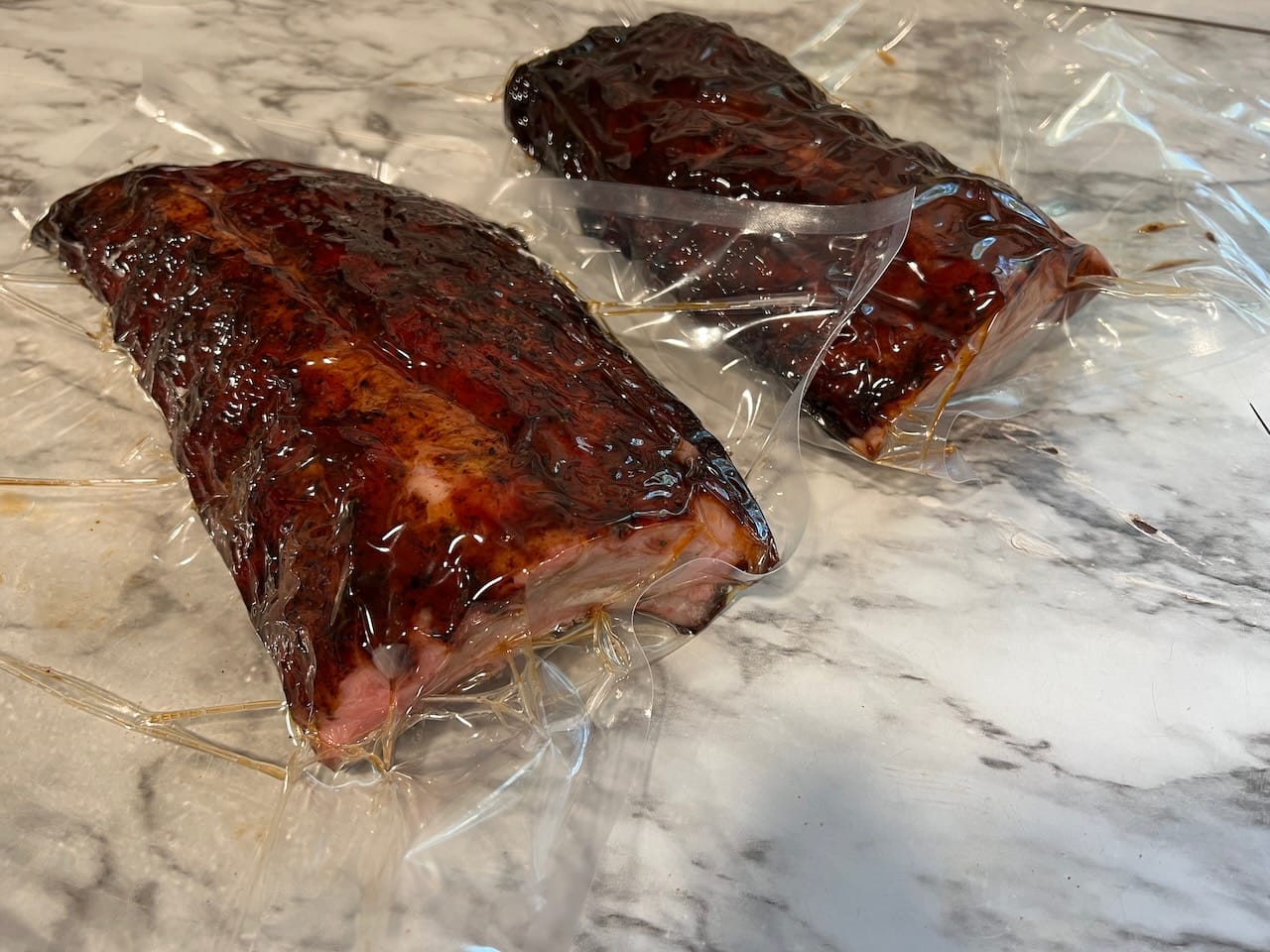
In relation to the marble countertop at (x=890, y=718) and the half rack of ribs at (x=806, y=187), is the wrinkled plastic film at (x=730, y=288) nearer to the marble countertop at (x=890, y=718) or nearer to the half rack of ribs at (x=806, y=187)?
the half rack of ribs at (x=806, y=187)

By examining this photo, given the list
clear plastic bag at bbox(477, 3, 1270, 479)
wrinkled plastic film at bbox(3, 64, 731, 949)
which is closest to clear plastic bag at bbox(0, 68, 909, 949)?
wrinkled plastic film at bbox(3, 64, 731, 949)

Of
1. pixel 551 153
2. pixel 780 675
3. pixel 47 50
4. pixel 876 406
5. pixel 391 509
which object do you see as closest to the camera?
pixel 391 509

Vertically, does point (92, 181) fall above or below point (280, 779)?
above

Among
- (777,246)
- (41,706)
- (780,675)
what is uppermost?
(777,246)

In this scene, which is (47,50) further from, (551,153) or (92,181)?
(551,153)

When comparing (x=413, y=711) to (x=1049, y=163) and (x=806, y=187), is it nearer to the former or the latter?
(x=806, y=187)

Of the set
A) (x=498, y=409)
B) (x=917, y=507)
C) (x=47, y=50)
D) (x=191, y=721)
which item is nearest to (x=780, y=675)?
(x=917, y=507)

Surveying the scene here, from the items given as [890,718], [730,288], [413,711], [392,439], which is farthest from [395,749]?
→ [730,288]
